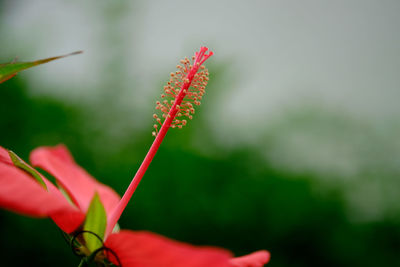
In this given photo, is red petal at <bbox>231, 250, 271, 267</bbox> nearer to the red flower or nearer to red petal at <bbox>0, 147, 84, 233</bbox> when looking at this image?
the red flower

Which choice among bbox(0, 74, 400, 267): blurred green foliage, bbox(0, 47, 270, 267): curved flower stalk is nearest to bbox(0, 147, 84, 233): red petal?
bbox(0, 47, 270, 267): curved flower stalk

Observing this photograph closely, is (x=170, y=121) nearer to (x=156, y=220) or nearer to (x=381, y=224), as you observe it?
(x=156, y=220)

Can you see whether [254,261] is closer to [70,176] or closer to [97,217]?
[97,217]

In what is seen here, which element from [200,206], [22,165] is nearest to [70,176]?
[22,165]

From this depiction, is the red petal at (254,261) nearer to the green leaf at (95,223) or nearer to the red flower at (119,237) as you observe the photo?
the red flower at (119,237)

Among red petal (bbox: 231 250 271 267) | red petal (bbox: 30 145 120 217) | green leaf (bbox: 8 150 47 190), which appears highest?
red petal (bbox: 231 250 271 267)

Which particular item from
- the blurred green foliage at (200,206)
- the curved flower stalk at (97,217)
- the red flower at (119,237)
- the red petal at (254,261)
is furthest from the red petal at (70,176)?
the blurred green foliage at (200,206)

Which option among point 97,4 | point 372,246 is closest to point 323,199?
point 372,246
